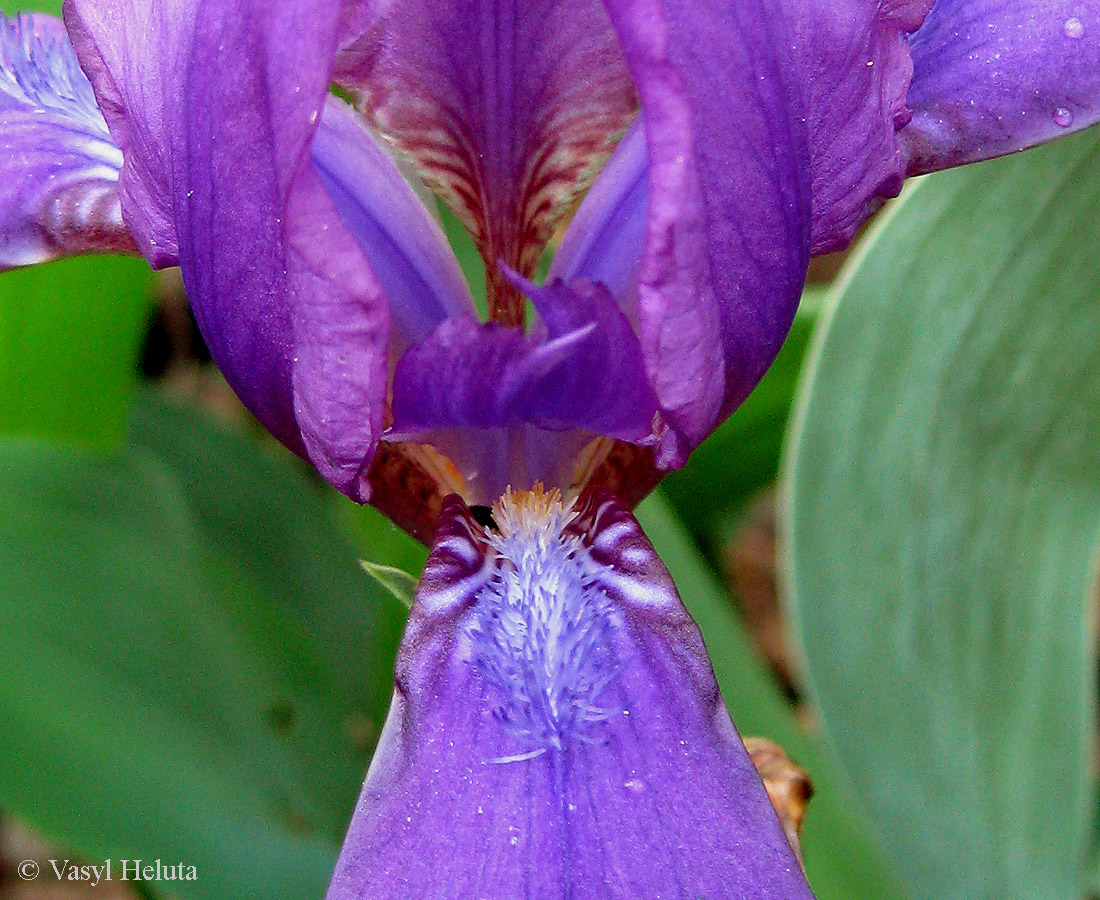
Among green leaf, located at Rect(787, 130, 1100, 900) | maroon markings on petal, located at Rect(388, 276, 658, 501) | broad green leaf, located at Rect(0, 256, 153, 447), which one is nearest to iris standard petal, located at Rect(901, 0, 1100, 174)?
green leaf, located at Rect(787, 130, 1100, 900)

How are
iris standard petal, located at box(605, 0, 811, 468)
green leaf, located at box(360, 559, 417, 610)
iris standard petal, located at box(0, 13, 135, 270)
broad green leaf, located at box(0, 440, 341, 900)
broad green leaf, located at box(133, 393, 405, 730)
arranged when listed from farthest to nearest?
broad green leaf, located at box(133, 393, 405, 730), broad green leaf, located at box(0, 440, 341, 900), iris standard petal, located at box(0, 13, 135, 270), green leaf, located at box(360, 559, 417, 610), iris standard petal, located at box(605, 0, 811, 468)

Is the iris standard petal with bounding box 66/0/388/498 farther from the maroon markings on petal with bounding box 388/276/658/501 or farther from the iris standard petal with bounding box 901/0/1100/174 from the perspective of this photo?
the iris standard petal with bounding box 901/0/1100/174

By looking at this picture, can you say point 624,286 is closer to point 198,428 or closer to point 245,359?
point 245,359

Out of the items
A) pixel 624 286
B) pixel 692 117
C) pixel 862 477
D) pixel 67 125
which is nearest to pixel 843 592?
pixel 862 477

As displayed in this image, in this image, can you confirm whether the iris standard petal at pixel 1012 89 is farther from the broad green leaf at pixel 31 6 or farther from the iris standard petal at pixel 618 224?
the broad green leaf at pixel 31 6

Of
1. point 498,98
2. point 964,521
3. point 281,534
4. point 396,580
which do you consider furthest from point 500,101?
point 281,534

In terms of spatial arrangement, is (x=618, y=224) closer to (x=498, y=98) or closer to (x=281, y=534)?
(x=498, y=98)
